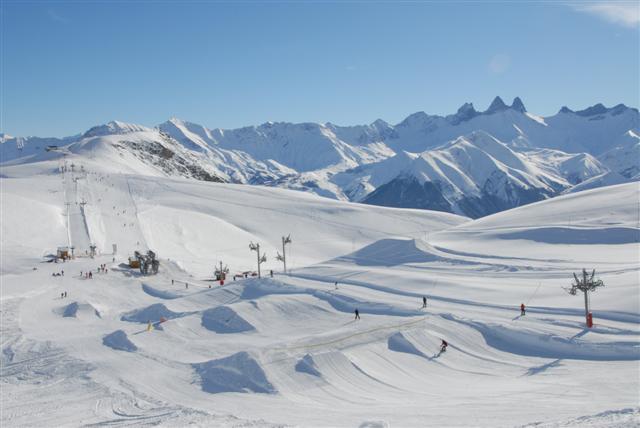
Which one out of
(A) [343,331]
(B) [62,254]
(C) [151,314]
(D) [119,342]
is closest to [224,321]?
(D) [119,342]

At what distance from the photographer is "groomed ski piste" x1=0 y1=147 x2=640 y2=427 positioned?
84.2 ft

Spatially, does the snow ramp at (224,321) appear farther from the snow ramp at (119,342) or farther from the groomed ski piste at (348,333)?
the snow ramp at (119,342)

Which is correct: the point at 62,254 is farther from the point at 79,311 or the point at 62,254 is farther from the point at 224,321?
the point at 224,321

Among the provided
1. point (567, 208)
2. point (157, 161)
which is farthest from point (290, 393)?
point (157, 161)

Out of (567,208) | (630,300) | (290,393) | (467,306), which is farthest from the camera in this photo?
(567,208)

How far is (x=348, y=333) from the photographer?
115 feet

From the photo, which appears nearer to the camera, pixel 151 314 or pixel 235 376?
pixel 235 376

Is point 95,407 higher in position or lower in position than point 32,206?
lower

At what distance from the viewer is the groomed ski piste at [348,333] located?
2566 cm

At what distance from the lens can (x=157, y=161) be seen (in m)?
197

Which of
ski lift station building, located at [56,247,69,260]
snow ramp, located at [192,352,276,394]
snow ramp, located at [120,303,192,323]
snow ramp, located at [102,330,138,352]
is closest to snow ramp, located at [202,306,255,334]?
snow ramp, located at [120,303,192,323]

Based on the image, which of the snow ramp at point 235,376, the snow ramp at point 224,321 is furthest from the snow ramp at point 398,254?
the snow ramp at point 235,376

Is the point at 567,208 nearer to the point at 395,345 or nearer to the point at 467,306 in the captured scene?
the point at 467,306

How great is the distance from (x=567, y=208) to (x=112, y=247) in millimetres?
66899
